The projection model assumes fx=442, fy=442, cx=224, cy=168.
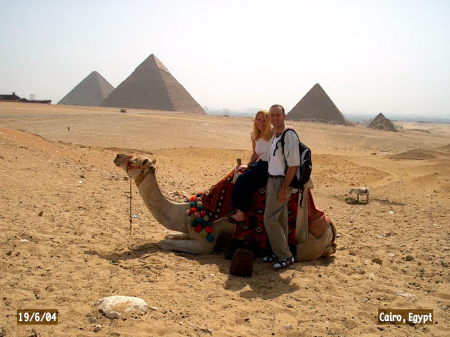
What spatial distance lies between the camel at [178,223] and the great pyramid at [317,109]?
5808 cm

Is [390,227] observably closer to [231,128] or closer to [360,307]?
[360,307]

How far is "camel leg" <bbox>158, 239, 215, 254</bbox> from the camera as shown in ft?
15.5

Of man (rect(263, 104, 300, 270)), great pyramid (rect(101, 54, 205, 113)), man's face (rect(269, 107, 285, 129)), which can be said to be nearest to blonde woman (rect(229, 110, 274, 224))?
man (rect(263, 104, 300, 270))

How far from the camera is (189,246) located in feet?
15.5

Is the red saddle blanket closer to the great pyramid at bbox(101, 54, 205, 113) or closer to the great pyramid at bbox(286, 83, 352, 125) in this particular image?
the great pyramid at bbox(286, 83, 352, 125)

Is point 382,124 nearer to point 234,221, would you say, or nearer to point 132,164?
point 234,221

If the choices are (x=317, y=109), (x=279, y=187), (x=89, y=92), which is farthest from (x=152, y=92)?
(x=279, y=187)

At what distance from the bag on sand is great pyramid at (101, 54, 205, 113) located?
72.4 m

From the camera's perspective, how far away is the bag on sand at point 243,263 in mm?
4232

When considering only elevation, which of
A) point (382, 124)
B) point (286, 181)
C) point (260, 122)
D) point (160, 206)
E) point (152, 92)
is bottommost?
point (160, 206)

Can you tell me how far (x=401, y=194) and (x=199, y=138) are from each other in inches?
578
